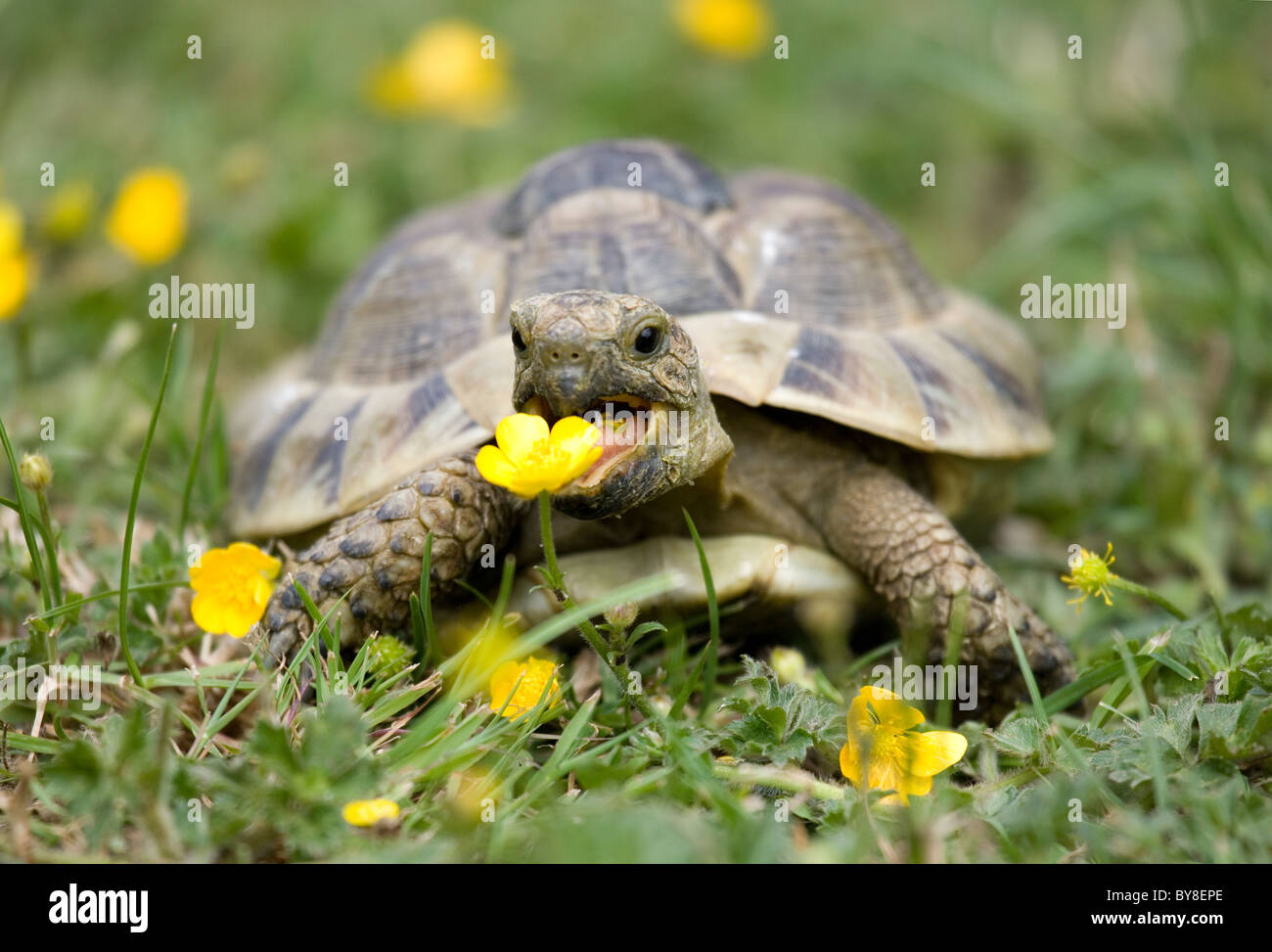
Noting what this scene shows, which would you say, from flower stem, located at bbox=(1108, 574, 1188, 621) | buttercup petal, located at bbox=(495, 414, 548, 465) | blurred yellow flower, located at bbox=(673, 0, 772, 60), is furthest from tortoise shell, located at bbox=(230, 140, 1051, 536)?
blurred yellow flower, located at bbox=(673, 0, 772, 60)

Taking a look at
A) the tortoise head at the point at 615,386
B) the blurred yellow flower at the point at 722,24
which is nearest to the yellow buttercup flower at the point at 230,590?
the tortoise head at the point at 615,386

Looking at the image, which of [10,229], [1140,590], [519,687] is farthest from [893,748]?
[10,229]

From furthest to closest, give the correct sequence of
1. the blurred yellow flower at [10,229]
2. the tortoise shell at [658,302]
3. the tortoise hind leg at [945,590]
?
the blurred yellow flower at [10,229], the tortoise shell at [658,302], the tortoise hind leg at [945,590]

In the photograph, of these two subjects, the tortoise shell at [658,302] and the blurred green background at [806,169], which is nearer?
the tortoise shell at [658,302]

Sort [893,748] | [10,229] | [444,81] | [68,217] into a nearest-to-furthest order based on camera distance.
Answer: [893,748]
[10,229]
[68,217]
[444,81]

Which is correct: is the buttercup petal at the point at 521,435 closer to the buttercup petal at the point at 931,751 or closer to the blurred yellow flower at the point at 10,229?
the buttercup petal at the point at 931,751

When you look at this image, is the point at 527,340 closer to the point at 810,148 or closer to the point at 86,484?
the point at 86,484

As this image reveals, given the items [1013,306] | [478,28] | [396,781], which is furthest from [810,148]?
[396,781]

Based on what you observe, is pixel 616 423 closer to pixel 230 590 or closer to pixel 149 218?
pixel 230 590
